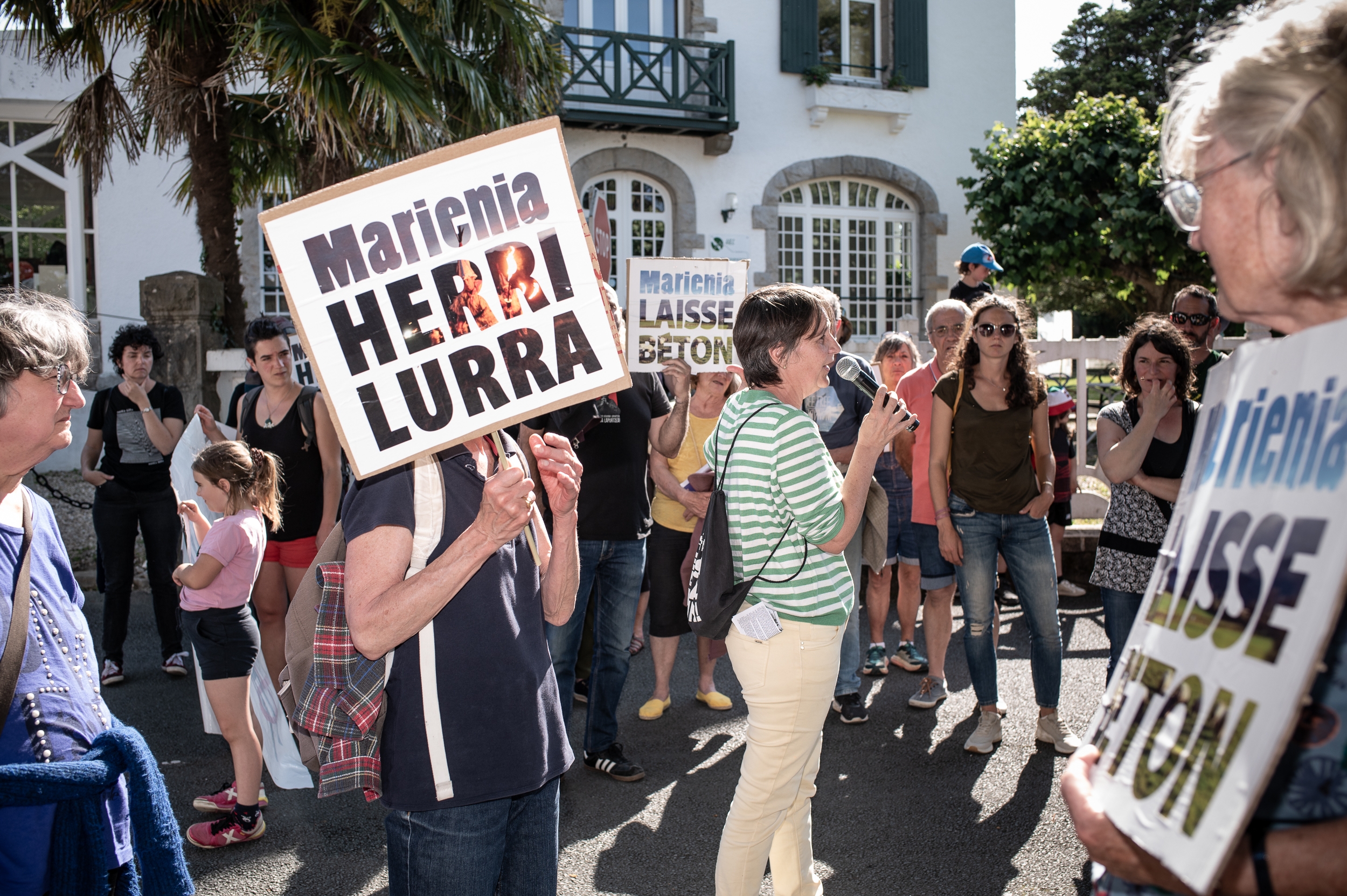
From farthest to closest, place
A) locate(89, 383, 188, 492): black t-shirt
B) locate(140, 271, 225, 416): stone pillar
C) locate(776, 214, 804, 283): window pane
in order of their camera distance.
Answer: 1. locate(776, 214, 804, 283): window pane
2. locate(140, 271, 225, 416): stone pillar
3. locate(89, 383, 188, 492): black t-shirt

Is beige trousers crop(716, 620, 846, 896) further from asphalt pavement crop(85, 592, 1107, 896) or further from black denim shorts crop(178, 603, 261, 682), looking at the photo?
black denim shorts crop(178, 603, 261, 682)

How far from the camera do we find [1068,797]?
1.29 meters

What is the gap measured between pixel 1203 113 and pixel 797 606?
6.01 ft

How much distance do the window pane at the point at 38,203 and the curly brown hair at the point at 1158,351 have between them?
46.0ft

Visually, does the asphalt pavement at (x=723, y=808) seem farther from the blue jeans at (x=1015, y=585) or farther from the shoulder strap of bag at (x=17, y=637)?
the shoulder strap of bag at (x=17, y=637)

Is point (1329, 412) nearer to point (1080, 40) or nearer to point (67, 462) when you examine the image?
point (67, 462)

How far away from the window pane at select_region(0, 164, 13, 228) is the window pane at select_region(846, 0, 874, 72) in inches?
500

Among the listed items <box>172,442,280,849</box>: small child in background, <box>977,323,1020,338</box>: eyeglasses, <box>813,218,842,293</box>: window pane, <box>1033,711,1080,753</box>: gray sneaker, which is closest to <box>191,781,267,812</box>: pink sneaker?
<box>172,442,280,849</box>: small child in background

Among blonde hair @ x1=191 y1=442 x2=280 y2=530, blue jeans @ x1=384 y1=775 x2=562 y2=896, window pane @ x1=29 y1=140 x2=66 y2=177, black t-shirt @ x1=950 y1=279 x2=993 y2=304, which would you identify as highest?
window pane @ x1=29 y1=140 x2=66 y2=177

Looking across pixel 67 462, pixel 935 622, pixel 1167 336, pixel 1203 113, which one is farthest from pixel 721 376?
pixel 67 462

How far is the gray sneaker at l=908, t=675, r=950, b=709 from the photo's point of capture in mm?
4934

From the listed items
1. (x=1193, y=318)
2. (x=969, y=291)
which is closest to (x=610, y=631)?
(x=1193, y=318)

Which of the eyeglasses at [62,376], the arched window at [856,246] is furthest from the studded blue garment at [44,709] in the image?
the arched window at [856,246]

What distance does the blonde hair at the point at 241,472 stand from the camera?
3.79 m
